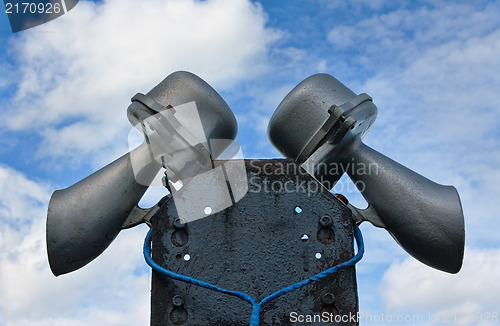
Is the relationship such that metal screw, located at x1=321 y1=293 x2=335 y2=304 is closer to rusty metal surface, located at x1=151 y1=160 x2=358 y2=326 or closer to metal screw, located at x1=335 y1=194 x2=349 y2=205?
rusty metal surface, located at x1=151 y1=160 x2=358 y2=326

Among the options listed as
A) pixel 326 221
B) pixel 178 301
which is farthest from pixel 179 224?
pixel 326 221

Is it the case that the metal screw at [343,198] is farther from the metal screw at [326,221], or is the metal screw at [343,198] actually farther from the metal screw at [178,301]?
the metal screw at [178,301]

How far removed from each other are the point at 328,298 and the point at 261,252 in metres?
0.21

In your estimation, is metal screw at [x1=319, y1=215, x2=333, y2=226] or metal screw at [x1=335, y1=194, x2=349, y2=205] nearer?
metal screw at [x1=319, y1=215, x2=333, y2=226]

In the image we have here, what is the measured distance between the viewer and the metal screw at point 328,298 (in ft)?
5.10

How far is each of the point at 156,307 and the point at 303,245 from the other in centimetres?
42

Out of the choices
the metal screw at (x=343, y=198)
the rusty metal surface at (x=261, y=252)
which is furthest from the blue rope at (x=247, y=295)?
the metal screw at (x=343, y=198)

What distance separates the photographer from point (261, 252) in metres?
1.60

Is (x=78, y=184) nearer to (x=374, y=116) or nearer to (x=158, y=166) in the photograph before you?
(x=158, y=166)

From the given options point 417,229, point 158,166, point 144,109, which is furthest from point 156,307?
point 417,229

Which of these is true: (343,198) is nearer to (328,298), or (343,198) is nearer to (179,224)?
(328,298)

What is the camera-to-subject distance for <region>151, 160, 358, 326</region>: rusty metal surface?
155cm

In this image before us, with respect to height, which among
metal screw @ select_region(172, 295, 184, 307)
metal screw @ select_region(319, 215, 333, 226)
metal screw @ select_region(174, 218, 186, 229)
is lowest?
metal screw @ select_region(172, 295, 184, 307)

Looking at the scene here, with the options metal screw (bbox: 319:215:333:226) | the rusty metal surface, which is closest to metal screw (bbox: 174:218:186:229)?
the rusty metal surface
